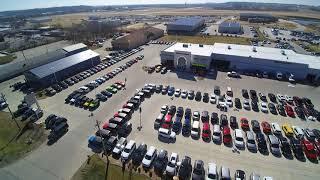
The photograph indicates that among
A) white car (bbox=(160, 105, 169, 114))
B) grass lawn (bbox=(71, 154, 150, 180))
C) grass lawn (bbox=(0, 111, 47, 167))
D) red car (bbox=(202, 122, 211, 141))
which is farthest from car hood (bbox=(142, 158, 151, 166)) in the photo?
grass lawn (bbox=(0, 111, 47, 167))

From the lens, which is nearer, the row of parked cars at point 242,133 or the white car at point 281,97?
the row of parked cars at point 242,133

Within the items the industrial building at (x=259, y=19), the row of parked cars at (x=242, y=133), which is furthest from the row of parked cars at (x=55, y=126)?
the industrial building at (x=259, y=19)

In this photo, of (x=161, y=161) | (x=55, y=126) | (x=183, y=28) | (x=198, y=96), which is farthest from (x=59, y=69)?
(x=183, y=28)

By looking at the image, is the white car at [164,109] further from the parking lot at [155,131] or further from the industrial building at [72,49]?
the industrial building at [72,49]

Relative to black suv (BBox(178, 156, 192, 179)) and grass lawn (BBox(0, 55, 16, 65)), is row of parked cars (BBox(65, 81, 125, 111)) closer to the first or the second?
black suv (BBox(178, 156, 192, 179))

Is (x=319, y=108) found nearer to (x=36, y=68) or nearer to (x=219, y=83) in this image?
(x=219, y=83)

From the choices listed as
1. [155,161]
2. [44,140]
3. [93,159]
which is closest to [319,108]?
[155,161]
